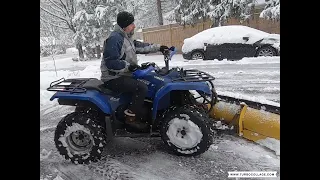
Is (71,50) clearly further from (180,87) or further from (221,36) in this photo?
(221,36)

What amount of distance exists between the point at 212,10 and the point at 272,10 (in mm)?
483

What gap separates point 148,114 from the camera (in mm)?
2617

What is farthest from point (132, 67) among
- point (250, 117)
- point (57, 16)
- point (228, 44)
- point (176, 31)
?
point (228, 44)

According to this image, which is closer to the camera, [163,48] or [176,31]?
[163,48]

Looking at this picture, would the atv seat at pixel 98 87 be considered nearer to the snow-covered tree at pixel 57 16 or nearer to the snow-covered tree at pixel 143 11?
the snow-covered tree at pixel 57 16

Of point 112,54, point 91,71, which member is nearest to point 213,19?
point 112,54

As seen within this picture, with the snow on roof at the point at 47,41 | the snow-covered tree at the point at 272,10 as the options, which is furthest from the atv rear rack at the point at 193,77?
the snow on roof at the point at 47,41

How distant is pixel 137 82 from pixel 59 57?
25.2 inches

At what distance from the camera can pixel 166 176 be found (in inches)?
94.5

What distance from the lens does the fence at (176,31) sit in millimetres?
2805
